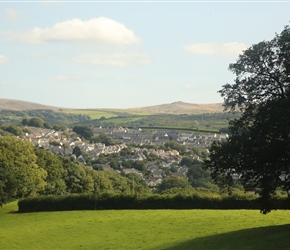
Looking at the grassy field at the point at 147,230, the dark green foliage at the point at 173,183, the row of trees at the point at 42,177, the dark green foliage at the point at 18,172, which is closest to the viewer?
the grassy field at the point at 147,230

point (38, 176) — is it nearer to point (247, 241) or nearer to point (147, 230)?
point (147, 230)

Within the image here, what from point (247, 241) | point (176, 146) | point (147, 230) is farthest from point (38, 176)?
point (176, 146)

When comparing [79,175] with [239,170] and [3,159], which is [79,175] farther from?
[239,170]

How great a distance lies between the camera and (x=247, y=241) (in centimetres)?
2931

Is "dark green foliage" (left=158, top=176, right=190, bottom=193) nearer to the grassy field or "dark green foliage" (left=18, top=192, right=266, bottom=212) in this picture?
"dark green foliage" (left=18, top=192, right=266, bottom=212)

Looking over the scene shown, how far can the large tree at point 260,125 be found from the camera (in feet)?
93.7

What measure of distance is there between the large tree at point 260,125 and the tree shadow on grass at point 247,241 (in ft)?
6.48

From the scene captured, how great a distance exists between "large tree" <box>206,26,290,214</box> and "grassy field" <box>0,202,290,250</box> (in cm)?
394

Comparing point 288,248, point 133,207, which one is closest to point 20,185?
point 133,207

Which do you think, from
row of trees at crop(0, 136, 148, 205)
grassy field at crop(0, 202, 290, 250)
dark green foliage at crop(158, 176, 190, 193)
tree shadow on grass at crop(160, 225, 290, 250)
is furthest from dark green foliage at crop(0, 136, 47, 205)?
tree shadow on grass at crop(160, 225, 290, 250)

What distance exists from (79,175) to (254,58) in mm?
60933

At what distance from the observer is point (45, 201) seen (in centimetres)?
6462

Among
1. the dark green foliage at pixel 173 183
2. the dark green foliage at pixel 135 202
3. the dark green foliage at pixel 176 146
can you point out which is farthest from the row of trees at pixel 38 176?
the dark green foliage at pixel 176 146

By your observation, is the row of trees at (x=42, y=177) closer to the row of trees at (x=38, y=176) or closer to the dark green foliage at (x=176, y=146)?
the row of trees at (x=38, y=176)
